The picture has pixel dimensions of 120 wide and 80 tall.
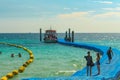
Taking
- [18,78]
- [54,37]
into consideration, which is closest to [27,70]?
[18,78]

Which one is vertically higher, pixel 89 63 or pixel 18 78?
pixel 89 63

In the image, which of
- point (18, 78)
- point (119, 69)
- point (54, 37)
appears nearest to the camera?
point (119, 69)

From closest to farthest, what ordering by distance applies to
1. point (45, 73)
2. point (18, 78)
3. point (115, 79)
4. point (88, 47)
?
point (115, 79) < point (18, 78) < point (45, 73) < point (88, 47)

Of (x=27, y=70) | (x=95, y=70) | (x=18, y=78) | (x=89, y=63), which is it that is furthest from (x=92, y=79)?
(x=27, y=70)

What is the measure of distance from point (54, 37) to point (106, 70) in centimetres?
5657

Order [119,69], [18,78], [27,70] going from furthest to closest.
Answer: [27,70] → [18,78] → [119,69]

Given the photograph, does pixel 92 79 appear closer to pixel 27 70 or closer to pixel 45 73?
pixel 45 73

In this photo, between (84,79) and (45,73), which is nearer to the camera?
(84,79)

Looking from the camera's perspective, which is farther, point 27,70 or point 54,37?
point 54,37

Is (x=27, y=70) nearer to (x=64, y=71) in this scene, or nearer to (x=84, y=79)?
(x=64, y=71)

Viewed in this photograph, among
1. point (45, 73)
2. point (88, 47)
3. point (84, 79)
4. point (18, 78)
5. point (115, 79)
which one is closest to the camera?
point (84, 79)

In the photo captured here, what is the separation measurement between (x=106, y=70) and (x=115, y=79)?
2.91 metres

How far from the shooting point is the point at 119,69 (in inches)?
878

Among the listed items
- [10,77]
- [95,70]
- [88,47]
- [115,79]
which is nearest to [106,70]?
[95,70]
